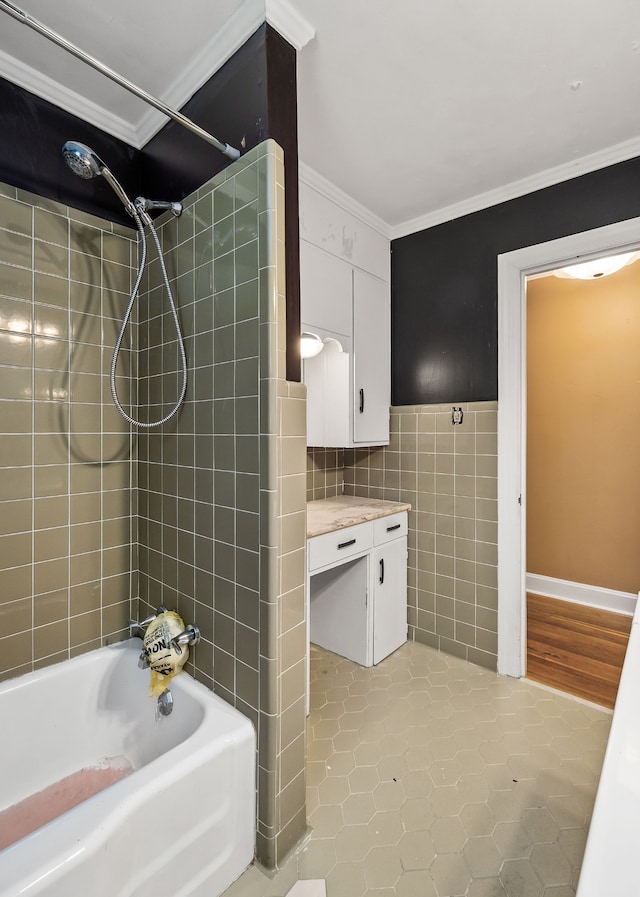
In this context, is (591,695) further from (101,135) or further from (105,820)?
(101,135)

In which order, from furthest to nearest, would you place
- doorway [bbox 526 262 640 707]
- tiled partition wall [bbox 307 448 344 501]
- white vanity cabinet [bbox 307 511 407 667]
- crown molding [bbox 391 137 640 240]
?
doorway [bbox 526 262 640 707] < tiled partition wall [bbox 307 448 344 501] < white vanity cabinet [bbox 307 511 407 667] < crown molding [bbox 391 137 640 240]

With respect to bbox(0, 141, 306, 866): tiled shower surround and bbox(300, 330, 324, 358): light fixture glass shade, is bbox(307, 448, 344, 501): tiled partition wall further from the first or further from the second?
bbox(0, 141, 306, 866): tiled shower surround

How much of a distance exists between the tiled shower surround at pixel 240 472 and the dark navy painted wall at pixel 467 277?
137cm

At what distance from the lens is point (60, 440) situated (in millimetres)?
1579

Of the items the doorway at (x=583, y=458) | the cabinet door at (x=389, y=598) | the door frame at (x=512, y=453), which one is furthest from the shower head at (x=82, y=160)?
the doorway at (x=583, y=458)

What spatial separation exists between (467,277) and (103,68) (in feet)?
5.99

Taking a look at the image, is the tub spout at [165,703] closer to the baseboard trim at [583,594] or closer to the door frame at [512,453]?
the door frame at [512,453]

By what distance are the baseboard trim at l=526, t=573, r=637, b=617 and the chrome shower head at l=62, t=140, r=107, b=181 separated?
357cm

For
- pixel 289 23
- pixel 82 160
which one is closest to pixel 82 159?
pixel 82 160

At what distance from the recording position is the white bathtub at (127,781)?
86cm

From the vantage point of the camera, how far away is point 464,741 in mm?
1739

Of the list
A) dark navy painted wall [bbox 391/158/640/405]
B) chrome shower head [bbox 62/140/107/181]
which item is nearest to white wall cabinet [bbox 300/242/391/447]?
dark navy painted wall [bbox 391/158/640/405]

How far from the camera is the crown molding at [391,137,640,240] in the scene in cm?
183

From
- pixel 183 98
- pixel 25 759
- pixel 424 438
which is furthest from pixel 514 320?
pixel 25 759
